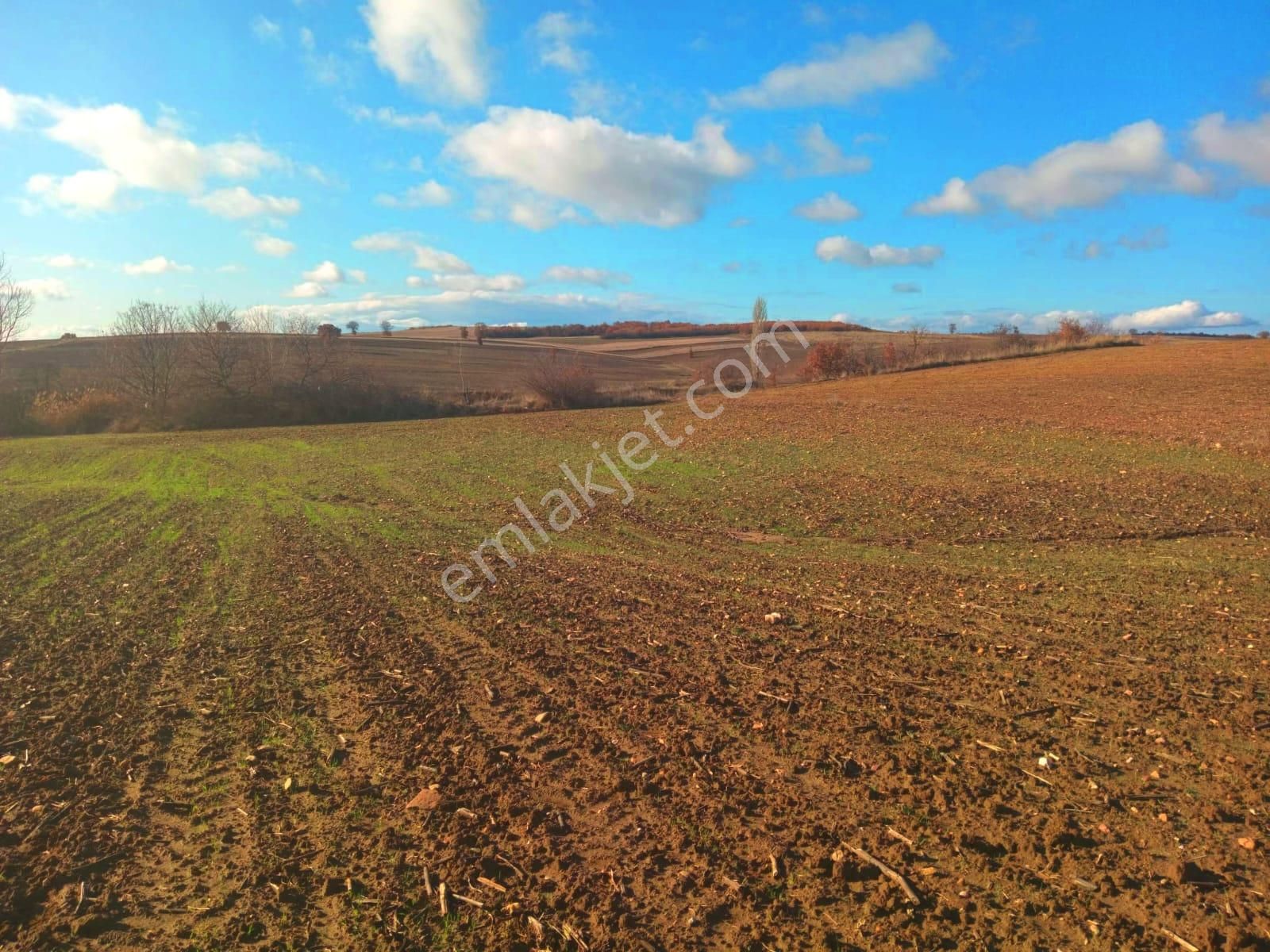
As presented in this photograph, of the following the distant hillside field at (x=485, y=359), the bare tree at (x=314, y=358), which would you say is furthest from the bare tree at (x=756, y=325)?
the bare tree at (x=314, y=358)

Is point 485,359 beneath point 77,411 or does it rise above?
above

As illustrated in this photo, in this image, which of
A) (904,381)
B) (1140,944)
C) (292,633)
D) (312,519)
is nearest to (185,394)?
(312,519)

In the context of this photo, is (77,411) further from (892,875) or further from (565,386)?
(892,875)

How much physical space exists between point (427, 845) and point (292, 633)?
4175 mm

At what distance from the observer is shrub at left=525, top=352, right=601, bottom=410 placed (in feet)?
146

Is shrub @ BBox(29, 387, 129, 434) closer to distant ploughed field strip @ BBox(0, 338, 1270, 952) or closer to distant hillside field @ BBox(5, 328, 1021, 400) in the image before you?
distant hillside field @ BBox(5, 328, 1021, 400)

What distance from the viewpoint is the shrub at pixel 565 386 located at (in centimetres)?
4459

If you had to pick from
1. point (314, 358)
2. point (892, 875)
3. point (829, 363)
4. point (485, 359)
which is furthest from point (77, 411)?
point (892, 875)

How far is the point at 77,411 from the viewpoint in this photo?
41406 millimetres

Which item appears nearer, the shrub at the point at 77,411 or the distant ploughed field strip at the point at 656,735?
the distant ploughed field strip at the point at 656,735

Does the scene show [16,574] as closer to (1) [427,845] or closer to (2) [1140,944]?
(1) [427,845]

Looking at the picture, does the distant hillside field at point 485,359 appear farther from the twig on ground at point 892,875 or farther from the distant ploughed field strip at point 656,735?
the twig on ground at point 892,875

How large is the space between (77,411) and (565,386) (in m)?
27.0

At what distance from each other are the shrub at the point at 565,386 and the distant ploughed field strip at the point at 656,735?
32448 mm
